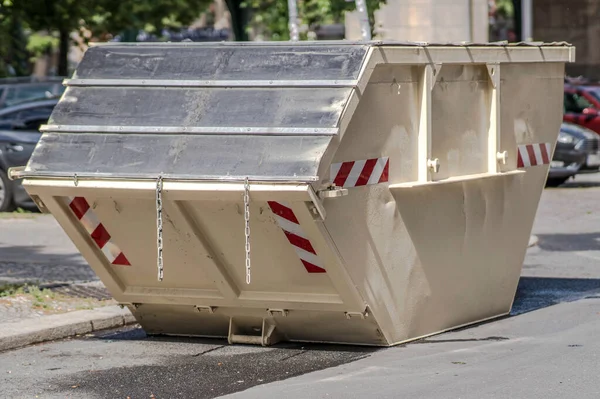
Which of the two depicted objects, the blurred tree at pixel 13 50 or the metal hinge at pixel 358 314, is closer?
the metal hinge at pixel 358 314

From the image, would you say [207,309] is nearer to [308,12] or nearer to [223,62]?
[223,62]

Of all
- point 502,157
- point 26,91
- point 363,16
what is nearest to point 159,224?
point 502,157

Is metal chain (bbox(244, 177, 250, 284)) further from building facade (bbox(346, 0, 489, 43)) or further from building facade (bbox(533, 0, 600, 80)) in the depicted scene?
building facade (bbox(533, 0, 600, 80))

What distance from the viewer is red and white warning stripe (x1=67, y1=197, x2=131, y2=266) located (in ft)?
27.2

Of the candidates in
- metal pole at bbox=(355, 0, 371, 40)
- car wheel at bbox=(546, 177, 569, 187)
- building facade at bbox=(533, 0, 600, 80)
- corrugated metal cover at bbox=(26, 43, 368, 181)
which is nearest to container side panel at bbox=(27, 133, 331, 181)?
corrugated metal cover at bbox=(26, 43, 368, 181)

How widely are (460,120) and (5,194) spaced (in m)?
10.5

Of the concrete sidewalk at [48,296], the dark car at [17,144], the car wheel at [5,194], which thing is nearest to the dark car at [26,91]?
the dark car at [17,144]

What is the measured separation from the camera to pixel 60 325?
9352 mm

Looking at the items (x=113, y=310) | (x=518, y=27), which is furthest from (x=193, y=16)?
(x=113, y=310)

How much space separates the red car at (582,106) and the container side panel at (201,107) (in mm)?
17918

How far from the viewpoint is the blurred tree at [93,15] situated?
99.9ft

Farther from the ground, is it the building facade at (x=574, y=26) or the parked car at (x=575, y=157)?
the parked car at (x=575, y=157)

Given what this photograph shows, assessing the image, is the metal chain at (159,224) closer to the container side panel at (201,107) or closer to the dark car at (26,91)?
the container side panel at (201,107)

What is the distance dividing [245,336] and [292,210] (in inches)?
61.1
